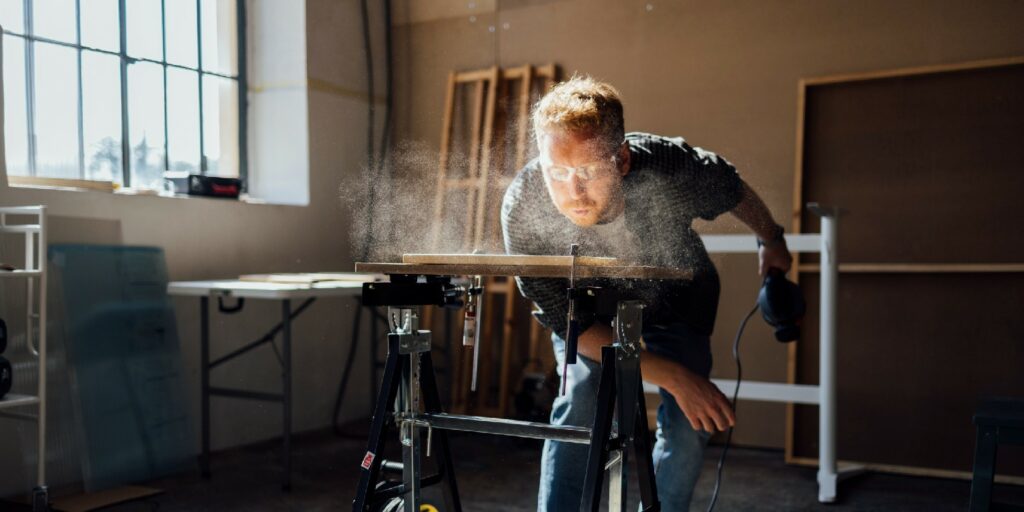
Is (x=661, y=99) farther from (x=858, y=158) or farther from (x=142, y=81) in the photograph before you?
(x=142, y=81)

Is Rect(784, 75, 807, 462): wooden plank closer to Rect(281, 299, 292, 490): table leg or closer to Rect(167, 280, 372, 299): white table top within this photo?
Rect(167, 280, 372, 299): white table top

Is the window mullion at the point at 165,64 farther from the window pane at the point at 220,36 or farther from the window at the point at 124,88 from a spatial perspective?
the window pane at the point at 220,36

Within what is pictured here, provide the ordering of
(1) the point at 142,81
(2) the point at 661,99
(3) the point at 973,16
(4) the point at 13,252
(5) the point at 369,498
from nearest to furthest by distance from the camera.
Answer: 1. (5) the point at 369,498
2. (4) the point at 13,252
3. (3) the point at 973,16
4. (1) the point at 142,81
5. (2) the point at 661,99

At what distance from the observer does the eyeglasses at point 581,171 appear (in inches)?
58.7

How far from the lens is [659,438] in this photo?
1.87 meters

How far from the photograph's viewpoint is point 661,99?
368 cm

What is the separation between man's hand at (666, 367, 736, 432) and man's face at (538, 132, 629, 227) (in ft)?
1.07

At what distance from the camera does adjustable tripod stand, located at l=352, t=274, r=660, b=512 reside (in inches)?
57.2

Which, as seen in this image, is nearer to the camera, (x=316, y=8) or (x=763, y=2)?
(x=763, y=2)

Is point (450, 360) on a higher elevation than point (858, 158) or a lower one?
lower

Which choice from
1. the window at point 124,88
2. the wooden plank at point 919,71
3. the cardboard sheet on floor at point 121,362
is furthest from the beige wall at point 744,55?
the cardboard sheet on floor at point 121,362

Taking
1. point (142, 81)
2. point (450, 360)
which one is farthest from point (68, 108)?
point (450, 360)

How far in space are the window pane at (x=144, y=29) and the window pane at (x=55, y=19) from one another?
0.22 meters

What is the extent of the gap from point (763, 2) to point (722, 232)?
0.91 m
